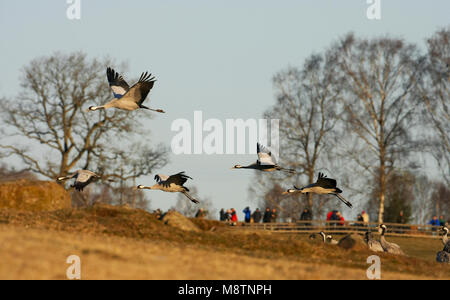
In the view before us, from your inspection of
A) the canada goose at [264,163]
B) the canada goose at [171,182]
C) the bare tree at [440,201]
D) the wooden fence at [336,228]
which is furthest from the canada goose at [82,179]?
the bare tree at [440,201]

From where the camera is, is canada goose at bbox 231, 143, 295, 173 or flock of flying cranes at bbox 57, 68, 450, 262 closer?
flock of flying cranes at bbox 57, 68, 450, 262

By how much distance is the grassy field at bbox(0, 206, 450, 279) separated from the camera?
487 inches

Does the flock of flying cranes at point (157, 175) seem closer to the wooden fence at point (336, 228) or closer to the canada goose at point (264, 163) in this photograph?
the canada goose at point (264, 163)

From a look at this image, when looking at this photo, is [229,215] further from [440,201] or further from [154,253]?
[440,201]

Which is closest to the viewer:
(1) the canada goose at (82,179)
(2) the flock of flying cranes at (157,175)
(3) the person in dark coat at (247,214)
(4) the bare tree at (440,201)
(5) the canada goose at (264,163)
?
(2) the flock of flying cranes at (157,175)

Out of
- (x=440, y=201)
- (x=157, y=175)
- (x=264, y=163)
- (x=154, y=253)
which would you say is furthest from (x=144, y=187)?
(x=440, y=201)

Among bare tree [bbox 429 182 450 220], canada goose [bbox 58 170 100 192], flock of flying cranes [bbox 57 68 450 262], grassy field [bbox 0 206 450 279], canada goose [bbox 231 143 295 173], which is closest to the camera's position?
grassy field [bbox 0 206 450 279]

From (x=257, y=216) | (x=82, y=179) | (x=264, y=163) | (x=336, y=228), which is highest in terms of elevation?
(x=264, y=163)

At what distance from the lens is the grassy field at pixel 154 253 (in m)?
12.4

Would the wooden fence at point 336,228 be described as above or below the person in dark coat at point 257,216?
below

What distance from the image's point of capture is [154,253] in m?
15.0

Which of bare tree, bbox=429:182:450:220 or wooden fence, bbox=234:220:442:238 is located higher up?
bare tree, bbox=429:182:450:220

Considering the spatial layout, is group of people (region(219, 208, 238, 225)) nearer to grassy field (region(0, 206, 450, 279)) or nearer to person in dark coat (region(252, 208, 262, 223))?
person in dark coat (region(252, 208, 262, 223))

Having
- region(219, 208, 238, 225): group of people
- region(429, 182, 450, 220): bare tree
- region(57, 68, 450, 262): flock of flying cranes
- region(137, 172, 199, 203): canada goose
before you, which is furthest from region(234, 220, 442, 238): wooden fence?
region(429, 182, 450, 220): bare tree
